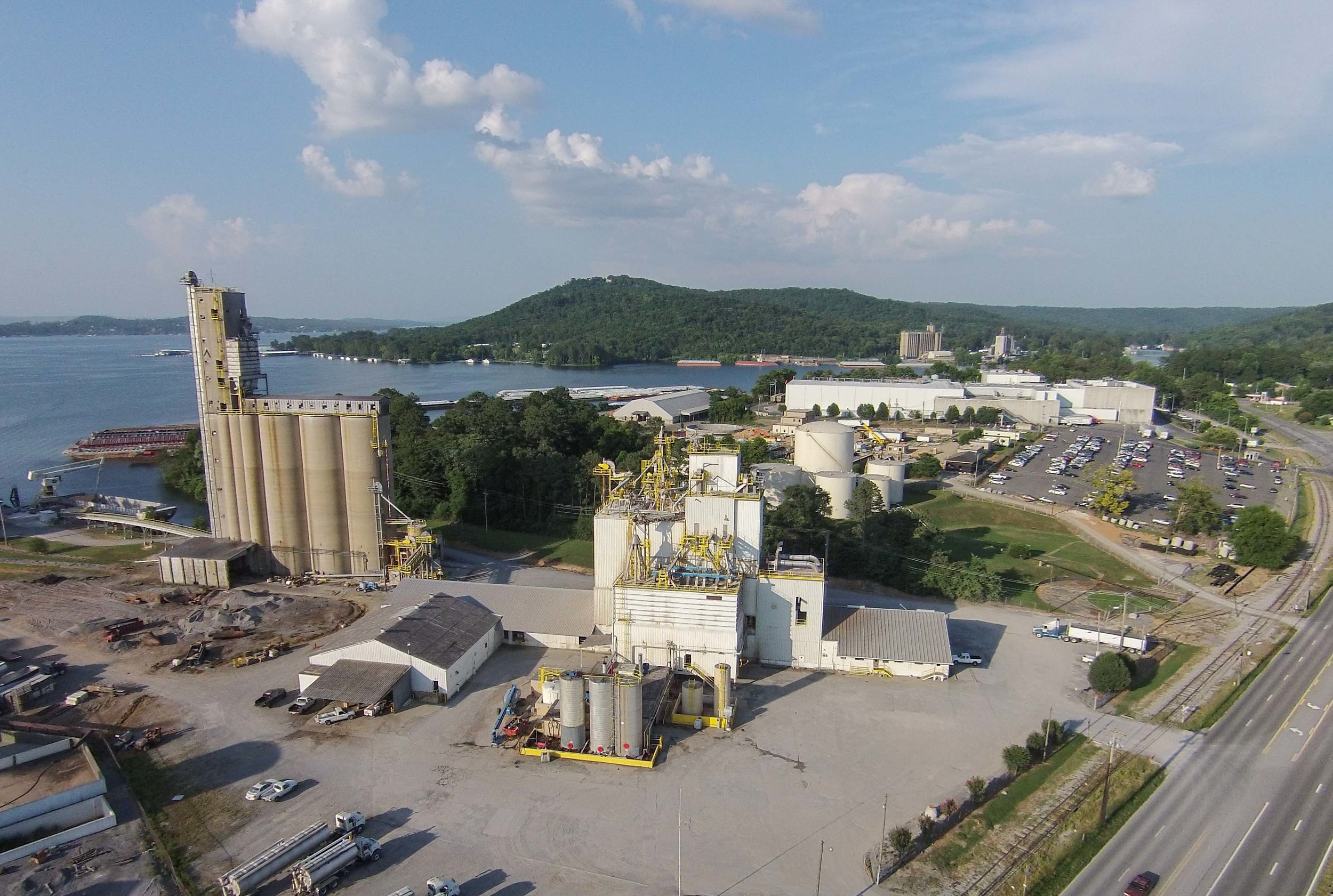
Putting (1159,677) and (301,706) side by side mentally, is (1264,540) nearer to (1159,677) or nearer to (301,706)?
(1159,677)

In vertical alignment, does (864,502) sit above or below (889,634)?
above

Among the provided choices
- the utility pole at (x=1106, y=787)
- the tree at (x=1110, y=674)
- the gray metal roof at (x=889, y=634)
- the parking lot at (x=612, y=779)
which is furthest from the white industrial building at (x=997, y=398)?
the utility pole at (x=1106, y=787)

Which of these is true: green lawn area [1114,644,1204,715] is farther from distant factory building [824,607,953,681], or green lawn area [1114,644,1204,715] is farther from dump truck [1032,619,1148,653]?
distant factory building [824,607,953,681]

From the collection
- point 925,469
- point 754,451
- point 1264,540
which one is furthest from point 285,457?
point 1264,540

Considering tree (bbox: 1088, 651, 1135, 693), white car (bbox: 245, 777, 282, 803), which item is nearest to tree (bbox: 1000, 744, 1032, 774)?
tree (bbox: 1088, 651, 1135, 693)

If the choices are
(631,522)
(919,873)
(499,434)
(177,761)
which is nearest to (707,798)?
(919,873)

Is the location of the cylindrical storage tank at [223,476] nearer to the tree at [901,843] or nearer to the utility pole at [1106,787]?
the tree at [901,843]
